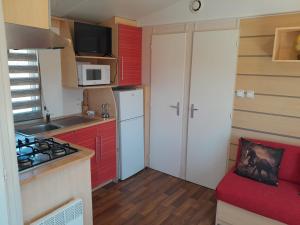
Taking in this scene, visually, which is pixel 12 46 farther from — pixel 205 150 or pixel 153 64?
pixel 205 150

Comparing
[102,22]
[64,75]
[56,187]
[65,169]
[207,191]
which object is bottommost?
[207,191]

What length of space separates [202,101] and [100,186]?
1757 millimetres

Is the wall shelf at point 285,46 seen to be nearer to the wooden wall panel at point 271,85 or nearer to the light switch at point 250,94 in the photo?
the wooden wall panel at point 271,85

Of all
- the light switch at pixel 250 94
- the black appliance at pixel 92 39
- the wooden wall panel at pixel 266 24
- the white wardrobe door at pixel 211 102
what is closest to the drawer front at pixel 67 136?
the black appliance at pixel 92 39

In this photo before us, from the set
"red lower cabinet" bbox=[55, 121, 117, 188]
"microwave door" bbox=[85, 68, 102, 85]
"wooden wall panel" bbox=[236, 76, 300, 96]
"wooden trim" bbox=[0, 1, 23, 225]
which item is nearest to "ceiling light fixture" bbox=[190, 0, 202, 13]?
"wooden wall panel" bbox=[236, 76, 300, 96]

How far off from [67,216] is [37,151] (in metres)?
0.53

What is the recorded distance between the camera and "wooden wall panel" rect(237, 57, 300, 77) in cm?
250

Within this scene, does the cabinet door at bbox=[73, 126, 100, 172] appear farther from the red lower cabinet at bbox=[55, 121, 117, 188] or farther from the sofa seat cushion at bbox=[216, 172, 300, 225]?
the sofa seat cushion at bbox=[216, 172, 300, 225]

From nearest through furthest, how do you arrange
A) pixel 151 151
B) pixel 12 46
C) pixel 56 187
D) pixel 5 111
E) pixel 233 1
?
pixel 5 111
pixel 12 46
pixel 56 187
pixel 233 1
pixel 151 151

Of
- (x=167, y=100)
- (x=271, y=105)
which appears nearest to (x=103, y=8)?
(x=167, y=100)

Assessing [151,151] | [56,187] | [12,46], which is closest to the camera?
[12,46]

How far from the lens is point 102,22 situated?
132 inches

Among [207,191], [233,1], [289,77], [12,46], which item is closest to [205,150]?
[207,191]

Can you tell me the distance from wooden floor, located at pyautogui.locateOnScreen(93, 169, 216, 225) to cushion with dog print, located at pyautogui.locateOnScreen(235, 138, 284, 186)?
0.67 meters
